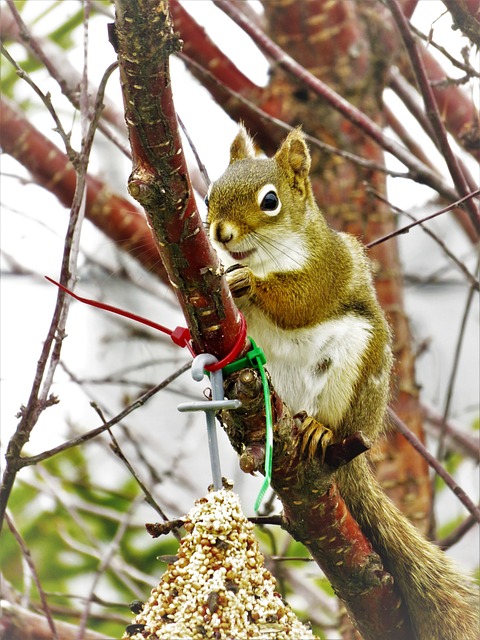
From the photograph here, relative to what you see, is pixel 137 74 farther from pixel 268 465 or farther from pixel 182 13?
pixel 182 13

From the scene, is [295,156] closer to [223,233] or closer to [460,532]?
[223,233]

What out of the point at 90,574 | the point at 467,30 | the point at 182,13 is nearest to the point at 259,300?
the point at 467,30

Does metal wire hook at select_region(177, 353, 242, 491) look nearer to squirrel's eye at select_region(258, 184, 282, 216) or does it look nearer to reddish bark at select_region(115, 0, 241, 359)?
reddish bark at select_region(115, 0, 241, 359)

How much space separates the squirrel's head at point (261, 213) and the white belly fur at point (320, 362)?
0.15m

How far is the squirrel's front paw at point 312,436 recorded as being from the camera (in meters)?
1.62

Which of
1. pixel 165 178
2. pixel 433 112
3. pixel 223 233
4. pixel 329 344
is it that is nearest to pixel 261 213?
pixel 223 233

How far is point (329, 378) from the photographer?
6.11ft

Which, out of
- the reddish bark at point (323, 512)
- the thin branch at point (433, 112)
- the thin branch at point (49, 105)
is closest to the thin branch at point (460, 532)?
the reddish bark at point (323, 512)

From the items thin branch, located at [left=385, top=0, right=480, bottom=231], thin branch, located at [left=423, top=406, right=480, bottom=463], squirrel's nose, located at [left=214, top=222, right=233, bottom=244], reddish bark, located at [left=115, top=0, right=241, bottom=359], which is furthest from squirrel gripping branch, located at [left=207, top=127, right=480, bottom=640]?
thin branch, located at [left=423, top=406, right=480, bottom=463]

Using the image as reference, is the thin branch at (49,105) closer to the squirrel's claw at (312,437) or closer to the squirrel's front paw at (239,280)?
the squirrel's front paw at (239,280)

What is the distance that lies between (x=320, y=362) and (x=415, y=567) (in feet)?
1.60

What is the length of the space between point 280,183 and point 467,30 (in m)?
0.57

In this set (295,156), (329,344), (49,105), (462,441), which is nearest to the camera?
(49,105)

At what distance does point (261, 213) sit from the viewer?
1.90 meters
